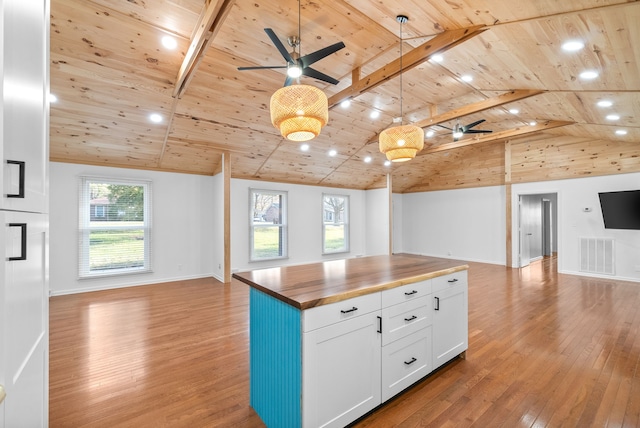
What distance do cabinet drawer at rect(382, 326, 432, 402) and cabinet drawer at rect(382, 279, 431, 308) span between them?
289 mm

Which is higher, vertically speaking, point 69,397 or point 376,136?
point 376,136

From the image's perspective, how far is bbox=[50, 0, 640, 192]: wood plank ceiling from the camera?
244 cm

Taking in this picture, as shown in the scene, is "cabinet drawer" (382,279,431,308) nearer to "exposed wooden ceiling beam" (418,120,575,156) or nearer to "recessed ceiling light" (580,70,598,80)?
"recessed ceiling light" (580,70,598,80)

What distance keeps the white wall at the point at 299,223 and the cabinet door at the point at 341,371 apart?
17.8ft

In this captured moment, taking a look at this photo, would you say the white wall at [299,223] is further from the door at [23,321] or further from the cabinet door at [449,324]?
the door at [23,321]

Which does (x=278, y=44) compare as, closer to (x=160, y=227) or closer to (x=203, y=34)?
(x=203, y=34)

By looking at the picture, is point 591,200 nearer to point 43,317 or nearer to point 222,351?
point 222,351

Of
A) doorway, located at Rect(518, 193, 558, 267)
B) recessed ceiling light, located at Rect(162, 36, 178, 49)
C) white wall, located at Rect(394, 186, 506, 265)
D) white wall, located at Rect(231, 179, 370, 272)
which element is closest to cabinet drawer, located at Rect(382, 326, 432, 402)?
recessed ceiling light, located at Rect(162, 36, 178, 49)

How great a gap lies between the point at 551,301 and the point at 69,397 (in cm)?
610

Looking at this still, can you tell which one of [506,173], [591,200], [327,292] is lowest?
[327,292]

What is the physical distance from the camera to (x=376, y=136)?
20.6 feet

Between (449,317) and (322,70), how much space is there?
342 centimetres

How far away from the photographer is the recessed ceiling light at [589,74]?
2.89 meters

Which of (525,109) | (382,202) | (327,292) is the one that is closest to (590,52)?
(525,109)
